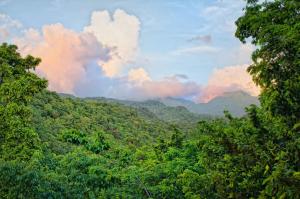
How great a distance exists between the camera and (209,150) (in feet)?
56.3

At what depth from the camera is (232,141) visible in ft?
51.4

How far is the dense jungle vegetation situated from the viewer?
13133 mm

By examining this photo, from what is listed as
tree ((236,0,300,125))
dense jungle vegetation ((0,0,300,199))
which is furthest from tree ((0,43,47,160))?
tree ((236,0,300,125))

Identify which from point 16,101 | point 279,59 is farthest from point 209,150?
point 16,101

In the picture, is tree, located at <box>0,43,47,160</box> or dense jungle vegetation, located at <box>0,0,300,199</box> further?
tree, located at <box>0,43,47,160</box>

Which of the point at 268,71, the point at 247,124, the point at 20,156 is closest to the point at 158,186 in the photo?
the point at 20,156

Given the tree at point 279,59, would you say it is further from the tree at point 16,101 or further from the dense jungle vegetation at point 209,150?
the tree at point 16,101

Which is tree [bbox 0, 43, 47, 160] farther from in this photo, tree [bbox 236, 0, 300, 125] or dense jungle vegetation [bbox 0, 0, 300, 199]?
tree [bbox 236, 0, 300, 125]

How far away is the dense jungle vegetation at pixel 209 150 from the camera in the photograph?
13.1m

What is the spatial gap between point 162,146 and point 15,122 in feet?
54.1

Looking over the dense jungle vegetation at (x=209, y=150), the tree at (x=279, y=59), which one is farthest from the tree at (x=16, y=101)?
the tree at (x=279, y=59)

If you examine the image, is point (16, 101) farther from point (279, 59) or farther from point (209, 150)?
point (279, 59)

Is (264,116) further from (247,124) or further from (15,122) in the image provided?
(15,122)

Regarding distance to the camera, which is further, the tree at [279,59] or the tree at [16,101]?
the tree at [16,101]
